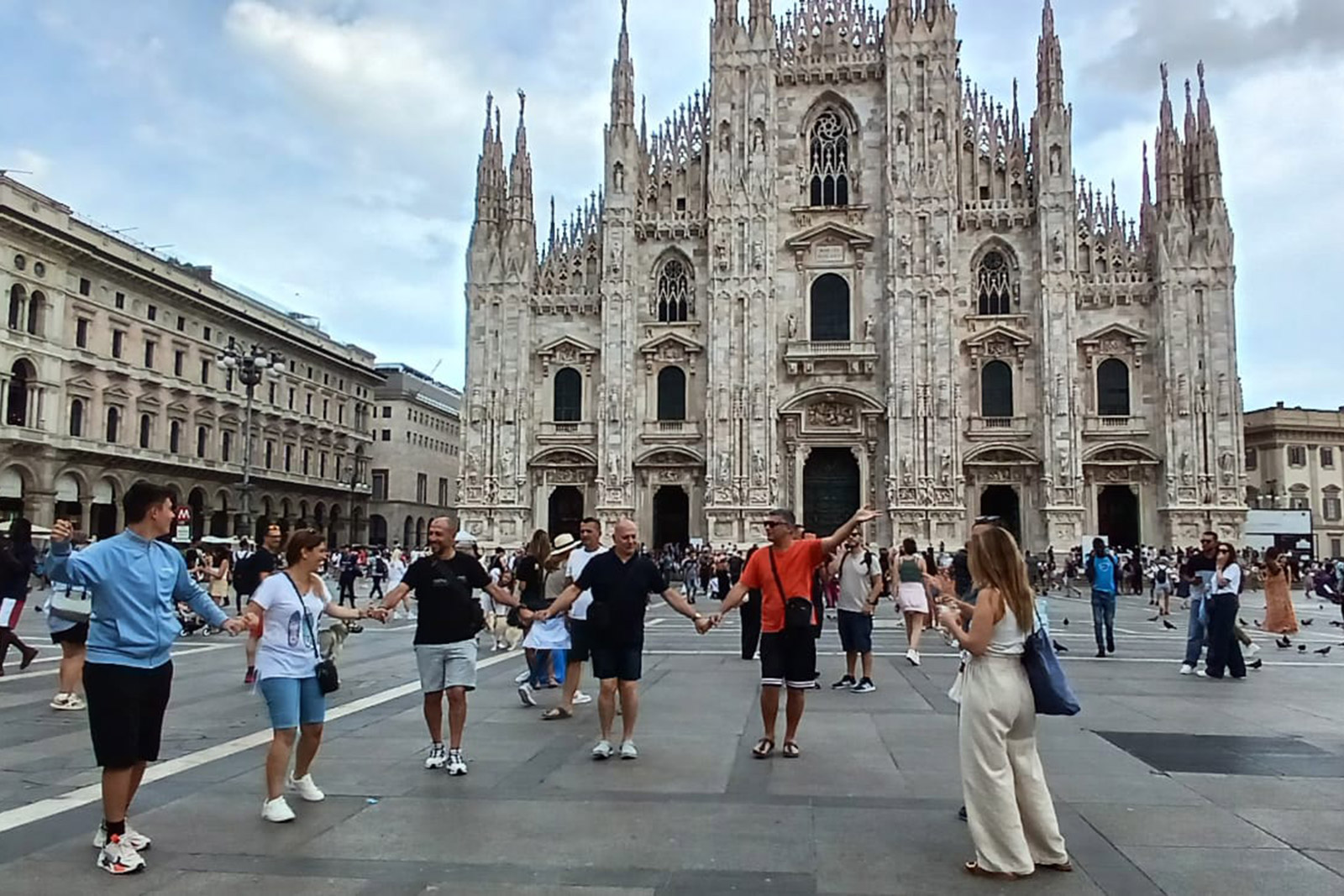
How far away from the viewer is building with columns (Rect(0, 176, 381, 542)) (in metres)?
38.2

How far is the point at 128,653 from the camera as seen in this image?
505 centimetres

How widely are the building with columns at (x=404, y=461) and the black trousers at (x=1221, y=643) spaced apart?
5865cm

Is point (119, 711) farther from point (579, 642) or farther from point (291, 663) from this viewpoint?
point (579, 642)

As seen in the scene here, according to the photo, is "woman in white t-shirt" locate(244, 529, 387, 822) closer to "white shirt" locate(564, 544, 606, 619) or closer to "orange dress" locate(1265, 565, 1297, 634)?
"white shirt" locate(564, 544, 606, 619)

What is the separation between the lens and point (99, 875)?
4.80 m

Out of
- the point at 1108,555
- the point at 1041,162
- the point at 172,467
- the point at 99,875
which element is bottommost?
the point at 99,875

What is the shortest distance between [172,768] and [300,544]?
2112 mm

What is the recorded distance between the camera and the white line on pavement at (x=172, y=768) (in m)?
5.84

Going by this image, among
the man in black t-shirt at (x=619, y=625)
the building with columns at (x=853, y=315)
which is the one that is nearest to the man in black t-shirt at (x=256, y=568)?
the man in black t-shirt at (x=619, y=625)

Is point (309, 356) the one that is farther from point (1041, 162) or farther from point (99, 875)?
point (99, 875)

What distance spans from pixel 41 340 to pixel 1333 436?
69034 millimetres

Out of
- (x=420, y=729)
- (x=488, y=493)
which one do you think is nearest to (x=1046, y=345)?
(x=488, y=493)

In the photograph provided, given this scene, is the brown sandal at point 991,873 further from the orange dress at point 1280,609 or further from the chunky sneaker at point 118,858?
the orange dress at point 1280,609

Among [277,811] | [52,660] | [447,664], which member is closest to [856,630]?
[447,664]
